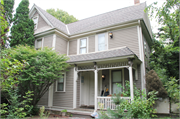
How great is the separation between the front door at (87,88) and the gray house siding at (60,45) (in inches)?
110

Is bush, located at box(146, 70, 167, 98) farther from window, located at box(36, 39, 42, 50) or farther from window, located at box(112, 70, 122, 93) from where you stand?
window, located at box(36, 39, 42, 50)

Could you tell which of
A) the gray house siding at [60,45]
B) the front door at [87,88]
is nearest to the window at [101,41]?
the front door at [87,88]

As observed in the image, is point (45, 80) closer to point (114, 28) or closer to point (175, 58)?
point (114, 28)

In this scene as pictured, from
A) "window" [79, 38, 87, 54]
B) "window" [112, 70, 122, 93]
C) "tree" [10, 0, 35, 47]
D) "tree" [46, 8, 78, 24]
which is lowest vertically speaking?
"window" [112, 70, 122, 93]

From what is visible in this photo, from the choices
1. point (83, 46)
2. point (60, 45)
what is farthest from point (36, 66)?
point (83, 46)

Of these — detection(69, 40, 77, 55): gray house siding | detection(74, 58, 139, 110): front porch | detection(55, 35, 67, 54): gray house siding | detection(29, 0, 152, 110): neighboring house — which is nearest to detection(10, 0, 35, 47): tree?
detection(29, 0, 152, 110): neighboring house

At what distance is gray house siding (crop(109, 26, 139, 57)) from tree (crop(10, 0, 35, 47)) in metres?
6.68

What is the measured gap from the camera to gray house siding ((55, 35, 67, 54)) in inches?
435

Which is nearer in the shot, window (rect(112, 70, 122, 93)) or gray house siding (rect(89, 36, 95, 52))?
window (rect(112, 70, 122, 93))

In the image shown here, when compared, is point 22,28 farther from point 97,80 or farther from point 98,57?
point 97,80

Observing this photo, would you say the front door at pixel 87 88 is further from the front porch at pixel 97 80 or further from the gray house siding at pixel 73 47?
the gray house siding at pixel 73 47

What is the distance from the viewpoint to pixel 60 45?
37.0ft

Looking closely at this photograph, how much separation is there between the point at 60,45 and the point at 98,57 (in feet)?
14.4

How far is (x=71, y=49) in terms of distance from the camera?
1176 centimetres
